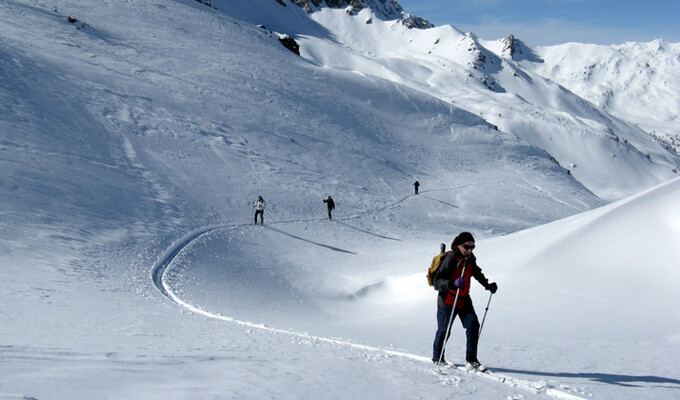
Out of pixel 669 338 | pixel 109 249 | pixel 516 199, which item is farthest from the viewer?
pixel 516 199

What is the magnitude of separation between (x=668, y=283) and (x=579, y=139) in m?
110

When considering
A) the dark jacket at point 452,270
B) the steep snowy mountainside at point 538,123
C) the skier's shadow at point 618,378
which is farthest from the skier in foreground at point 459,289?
the steep snowy mountainside at point 538,123

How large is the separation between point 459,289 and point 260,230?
1847cm

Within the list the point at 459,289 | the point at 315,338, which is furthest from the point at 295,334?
the point at 459,289

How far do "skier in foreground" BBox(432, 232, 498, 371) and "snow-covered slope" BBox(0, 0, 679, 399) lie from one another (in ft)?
1.77

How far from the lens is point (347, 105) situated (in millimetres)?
55594

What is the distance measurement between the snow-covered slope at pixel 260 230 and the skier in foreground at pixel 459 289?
1.77ft

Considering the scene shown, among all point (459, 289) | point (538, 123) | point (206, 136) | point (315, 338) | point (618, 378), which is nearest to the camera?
point (618, 378)

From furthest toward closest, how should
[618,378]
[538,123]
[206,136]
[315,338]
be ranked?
[538,123] < [206,136] < [315,338] < [618,378]

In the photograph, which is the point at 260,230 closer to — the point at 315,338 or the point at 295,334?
the point at 295,334

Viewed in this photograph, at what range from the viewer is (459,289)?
656 cm

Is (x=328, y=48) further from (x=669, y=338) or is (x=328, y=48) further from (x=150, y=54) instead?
(x=669, y=338)

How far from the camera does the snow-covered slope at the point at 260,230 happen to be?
605 centimetres

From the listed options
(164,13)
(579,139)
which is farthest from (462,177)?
(579,139)
